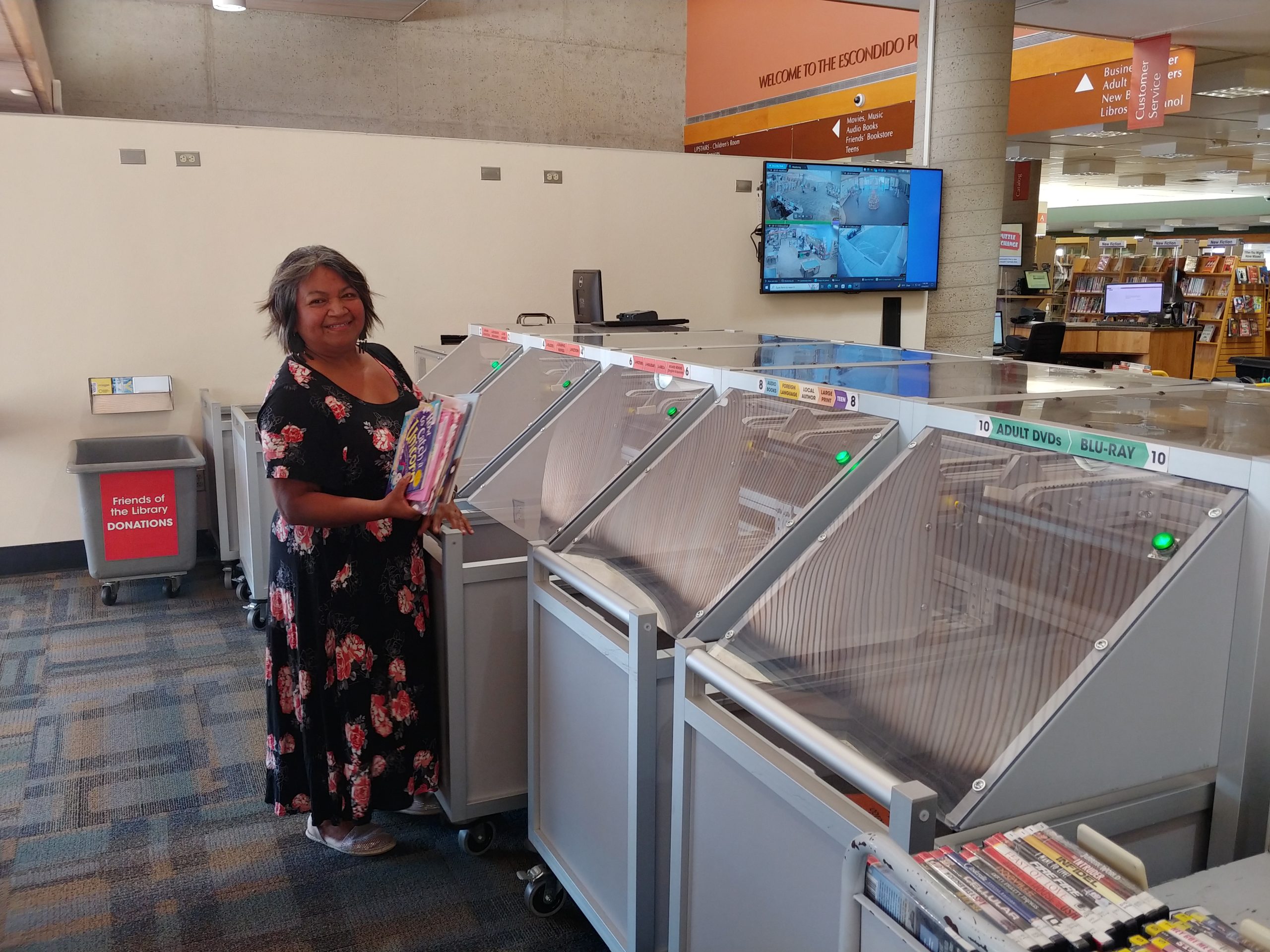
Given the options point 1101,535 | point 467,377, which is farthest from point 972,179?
point 1101,535

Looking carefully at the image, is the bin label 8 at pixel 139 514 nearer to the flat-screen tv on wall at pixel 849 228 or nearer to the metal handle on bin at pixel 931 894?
the flat-screen tv on wall at pixel 849 228

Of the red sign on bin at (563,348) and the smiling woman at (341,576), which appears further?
the red sign on bin at (563,348)

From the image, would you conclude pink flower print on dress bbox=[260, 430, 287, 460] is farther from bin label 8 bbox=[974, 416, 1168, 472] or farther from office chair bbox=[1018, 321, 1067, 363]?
office chair bbox=[1018, 321, 1067, 363]

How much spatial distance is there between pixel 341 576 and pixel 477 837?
0.79 m

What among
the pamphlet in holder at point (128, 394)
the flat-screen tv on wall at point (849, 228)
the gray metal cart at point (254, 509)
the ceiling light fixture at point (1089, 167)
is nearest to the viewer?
the gray metal cart at point (254, 509)

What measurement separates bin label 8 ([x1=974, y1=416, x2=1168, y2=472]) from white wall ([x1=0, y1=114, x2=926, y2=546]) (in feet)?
14.5

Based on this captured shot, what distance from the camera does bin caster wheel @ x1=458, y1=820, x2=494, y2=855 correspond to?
255cm

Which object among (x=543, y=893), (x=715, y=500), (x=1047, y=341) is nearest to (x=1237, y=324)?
(x=1047, y=341)

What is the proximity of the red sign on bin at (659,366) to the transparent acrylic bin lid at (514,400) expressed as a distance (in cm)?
37

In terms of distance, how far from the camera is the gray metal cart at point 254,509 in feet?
13.7

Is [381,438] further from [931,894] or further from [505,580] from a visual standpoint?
[931,894]

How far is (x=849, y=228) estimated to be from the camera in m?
6.04

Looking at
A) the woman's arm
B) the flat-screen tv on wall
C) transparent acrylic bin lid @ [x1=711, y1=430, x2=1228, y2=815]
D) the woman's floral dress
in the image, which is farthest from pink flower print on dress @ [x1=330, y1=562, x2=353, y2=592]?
the flat-screen tv on wall

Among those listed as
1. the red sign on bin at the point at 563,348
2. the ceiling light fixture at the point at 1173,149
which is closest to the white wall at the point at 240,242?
the red sign on bin at the point at 563,348
